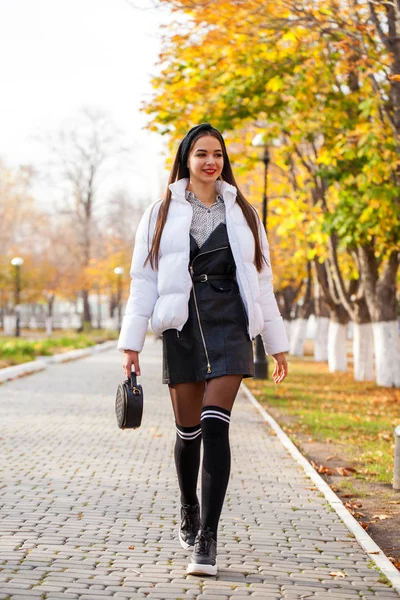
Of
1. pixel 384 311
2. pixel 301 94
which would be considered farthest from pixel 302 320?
pixel 301 94

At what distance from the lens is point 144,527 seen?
19.7 ft

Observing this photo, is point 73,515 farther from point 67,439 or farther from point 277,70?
point 277,70

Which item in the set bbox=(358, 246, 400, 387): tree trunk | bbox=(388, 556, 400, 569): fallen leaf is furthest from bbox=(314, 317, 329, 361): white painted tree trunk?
bbox=(388, 556, 400, 569): fallen leaf

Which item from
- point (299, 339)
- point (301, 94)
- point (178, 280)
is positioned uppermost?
point (301, 94)

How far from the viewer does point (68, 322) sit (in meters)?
78.9

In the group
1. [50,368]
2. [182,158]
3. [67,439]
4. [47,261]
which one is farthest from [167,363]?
[47,261]

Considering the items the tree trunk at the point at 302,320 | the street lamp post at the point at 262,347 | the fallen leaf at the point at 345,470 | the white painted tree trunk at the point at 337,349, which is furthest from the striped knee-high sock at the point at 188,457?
the tree trunk at the point at 302,320

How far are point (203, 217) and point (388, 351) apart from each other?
15.0 meters

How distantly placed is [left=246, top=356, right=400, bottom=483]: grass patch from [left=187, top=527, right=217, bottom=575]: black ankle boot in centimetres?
390

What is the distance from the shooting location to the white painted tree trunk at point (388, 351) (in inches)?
771

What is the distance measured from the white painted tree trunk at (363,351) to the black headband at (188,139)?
17.6 meters

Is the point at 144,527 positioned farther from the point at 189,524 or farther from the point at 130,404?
the point at 130,404

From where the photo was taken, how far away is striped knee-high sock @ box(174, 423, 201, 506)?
518 centimetres

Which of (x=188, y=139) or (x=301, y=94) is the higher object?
(x=301, y=94)
